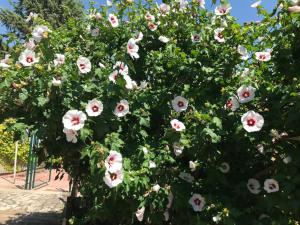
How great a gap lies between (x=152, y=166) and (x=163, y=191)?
0.65 ft

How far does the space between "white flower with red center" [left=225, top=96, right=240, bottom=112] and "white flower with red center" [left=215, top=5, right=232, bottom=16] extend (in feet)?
2.81

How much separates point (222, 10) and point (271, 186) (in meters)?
1.52

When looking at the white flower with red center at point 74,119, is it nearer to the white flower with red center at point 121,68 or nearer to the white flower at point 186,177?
the white flower with red center at point 121,68

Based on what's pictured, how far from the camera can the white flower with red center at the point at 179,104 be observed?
341 centimetres

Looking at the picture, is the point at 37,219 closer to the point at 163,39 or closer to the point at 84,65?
the point at 163,39

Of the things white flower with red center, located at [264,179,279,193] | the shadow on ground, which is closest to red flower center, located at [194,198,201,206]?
white flower with red center, located at [264,179,279,193]

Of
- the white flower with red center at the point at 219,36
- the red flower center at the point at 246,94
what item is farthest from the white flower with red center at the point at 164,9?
the red flower center at the point at 246,94

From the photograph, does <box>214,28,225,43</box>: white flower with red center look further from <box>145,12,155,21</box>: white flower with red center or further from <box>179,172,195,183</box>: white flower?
<box>179,172,195,183</box>: white flower

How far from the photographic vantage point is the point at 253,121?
2982 mm

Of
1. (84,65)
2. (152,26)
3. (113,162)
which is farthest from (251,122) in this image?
(152,26)

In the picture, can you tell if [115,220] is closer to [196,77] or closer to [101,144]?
[101,144]

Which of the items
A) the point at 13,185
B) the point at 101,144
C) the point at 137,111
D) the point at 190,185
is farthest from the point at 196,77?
the point at 13,185

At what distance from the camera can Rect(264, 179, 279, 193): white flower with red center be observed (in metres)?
2.96

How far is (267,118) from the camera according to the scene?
10.3ft
